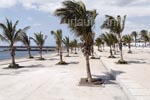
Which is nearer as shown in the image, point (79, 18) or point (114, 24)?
point (79, 18)

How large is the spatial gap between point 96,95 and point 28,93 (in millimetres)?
2894

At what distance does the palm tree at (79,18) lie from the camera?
12.9m

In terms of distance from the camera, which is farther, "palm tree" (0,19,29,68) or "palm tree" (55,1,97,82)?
"palm tree" (0,19,29,68)

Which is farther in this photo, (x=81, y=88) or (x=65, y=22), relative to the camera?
(x=65, y=22)

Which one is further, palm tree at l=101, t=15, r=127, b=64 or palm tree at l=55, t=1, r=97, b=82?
palm tree at l=101, t=15, r=127, b=64

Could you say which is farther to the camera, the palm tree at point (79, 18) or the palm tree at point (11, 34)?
the palm tree at point (11, 34)

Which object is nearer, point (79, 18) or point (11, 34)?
point (79, 18)

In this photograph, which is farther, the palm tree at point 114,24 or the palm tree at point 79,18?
the palm tree at point 114,24

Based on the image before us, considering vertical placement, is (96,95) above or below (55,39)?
below

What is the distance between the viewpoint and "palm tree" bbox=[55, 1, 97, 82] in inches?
506

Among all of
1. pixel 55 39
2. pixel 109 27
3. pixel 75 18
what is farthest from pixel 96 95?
pixel 55 39

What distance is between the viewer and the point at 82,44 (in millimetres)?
13328

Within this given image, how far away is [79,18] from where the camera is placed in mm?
12945

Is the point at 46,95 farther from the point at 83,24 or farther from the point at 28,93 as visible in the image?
the point at 83,24
